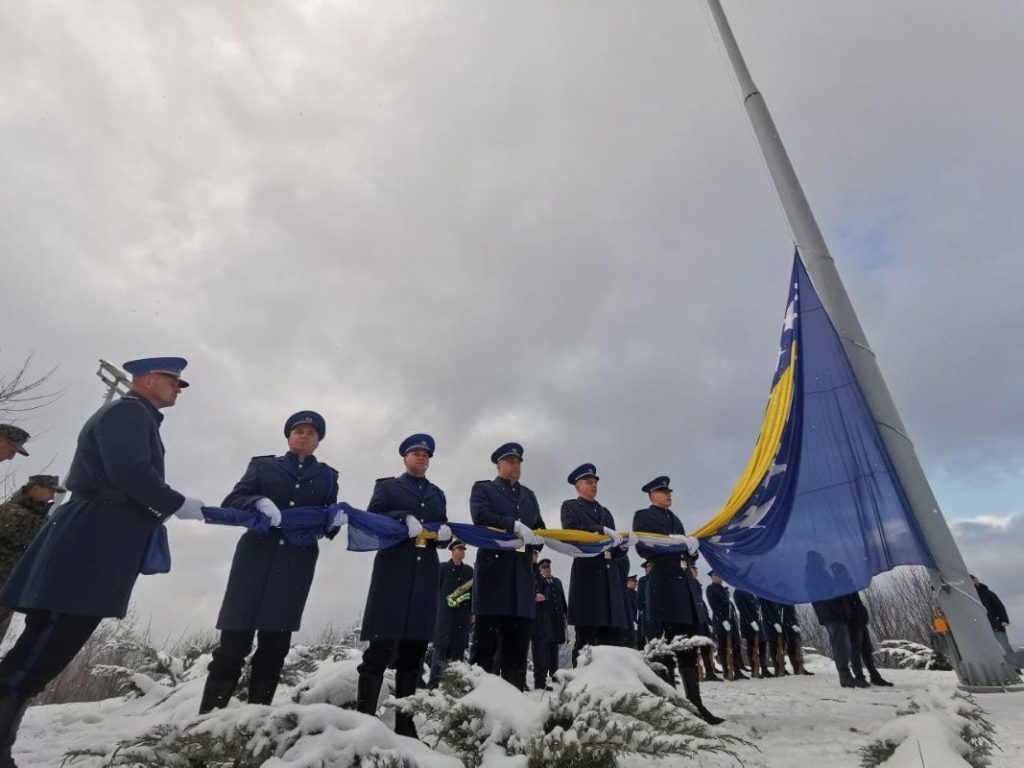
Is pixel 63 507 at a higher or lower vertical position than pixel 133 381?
lower

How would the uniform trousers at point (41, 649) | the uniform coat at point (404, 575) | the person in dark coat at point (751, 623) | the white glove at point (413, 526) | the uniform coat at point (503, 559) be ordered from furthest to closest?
the person in dark coat at point (751, 623) → the uniform coat at point (503, 559) → the white glove at point (413, 526) → the uniform coat at point (404, 575) → the uniform trousers at point (41, 649)

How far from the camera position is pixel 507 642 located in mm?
4867

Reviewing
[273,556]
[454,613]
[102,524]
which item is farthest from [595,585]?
[454,613]

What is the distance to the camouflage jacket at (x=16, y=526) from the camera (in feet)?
15.8

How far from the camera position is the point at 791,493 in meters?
5.80

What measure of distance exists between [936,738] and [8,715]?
4170mm

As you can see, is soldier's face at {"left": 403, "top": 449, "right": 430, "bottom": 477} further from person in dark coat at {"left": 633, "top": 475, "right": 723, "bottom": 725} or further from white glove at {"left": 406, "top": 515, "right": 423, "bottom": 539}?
person in dark coat at {"left": 633, "top": 475, "right": 723, "bottom": 725}

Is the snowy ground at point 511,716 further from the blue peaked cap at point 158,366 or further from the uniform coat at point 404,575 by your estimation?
the blue peaked cap at point 158,366

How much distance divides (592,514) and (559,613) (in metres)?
6.27

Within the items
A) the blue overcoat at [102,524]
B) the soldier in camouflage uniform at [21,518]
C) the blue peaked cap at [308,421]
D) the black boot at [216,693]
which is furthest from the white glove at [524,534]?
the soldier in camouflage uniform at [21,518]

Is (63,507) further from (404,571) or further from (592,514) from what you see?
(592,514)

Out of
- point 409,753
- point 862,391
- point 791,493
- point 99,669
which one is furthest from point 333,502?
Result: point 862,391

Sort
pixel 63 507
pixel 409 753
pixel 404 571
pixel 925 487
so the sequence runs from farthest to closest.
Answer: pixel 925 487 → pixel 404 571 → pixel 63 507 → pixel 409 753

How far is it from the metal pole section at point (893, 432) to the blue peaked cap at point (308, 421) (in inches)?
197
